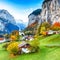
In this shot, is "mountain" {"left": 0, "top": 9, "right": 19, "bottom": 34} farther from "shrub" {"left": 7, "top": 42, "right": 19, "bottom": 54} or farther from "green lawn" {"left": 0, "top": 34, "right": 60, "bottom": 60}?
"shrub" {"left": 7, "top": 42, "right": 19, "bottom": 54}

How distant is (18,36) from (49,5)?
49.1 ft

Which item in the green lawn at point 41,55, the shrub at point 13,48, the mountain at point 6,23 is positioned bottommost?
the green lawn at point 41,55

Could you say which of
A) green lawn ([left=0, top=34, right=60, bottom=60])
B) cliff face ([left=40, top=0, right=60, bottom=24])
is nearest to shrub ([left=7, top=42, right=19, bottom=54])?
green lawn ([left=0, top=34, right=60, bottom=60])

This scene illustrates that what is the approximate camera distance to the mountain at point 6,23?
78.6 feet

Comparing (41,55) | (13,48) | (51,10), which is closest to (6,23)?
(13,48)

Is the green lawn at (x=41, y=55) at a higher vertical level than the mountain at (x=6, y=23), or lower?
lower

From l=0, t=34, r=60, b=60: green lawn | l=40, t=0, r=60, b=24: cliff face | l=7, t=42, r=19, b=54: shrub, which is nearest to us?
l=0, t=34, r=60, b=60: green lawn

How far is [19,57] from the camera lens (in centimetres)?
1778

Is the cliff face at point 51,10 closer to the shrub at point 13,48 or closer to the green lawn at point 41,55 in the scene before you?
the green lawn at point 41,55

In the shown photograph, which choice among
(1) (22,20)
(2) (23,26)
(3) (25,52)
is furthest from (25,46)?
(2) (23,26)

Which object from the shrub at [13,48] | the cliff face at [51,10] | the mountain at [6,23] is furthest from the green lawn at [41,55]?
the cliff face at [51,10]

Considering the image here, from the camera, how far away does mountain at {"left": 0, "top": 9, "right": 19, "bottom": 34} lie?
2397cm

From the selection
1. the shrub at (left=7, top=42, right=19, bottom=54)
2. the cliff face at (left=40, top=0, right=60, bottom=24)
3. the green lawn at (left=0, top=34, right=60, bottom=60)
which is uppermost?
the cliff face at (left=40, top=0, right=60, bottom=24)

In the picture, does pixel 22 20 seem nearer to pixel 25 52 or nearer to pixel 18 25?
pixel 18 25
